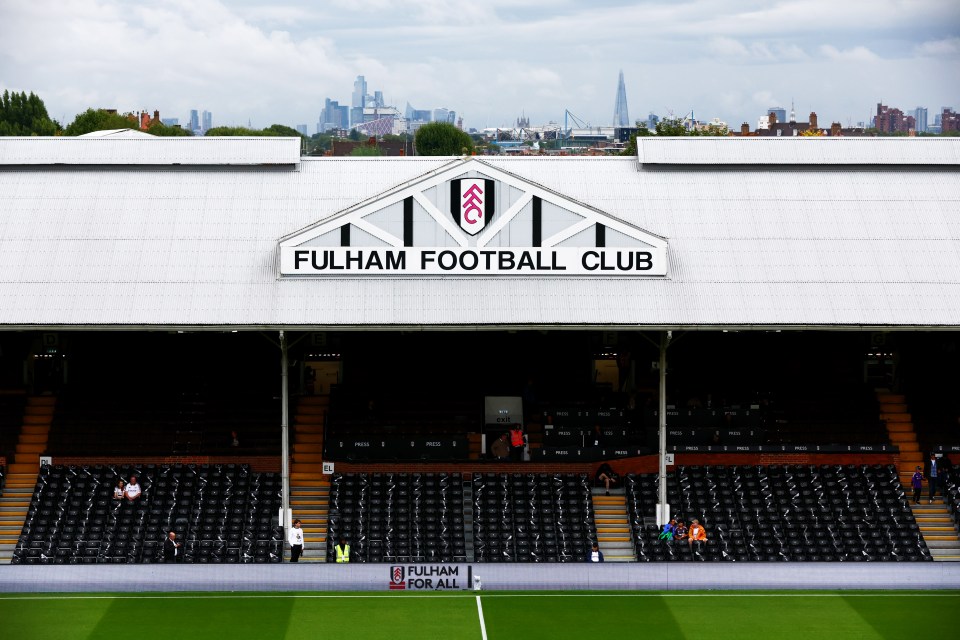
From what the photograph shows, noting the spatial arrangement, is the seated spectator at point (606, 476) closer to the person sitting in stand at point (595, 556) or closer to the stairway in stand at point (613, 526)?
the stairway in stand at point (613, 526)

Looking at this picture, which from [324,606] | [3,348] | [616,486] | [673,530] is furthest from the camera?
[3,348]

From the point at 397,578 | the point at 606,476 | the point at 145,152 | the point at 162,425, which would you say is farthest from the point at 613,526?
the point at 145,152

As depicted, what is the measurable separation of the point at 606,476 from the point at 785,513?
17.5 feet

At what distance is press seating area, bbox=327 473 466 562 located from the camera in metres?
37.1

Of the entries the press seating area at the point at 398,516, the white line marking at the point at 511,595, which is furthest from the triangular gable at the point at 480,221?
the white line marking at the point at 511,595

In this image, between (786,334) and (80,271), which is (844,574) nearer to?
(786,334)

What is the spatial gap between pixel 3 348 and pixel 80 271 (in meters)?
7.55

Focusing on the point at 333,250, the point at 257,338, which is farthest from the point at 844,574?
the point at 257,338

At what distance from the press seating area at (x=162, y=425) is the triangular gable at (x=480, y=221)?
7.29 metres

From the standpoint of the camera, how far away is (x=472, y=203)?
3834cm

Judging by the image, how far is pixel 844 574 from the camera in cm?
3484

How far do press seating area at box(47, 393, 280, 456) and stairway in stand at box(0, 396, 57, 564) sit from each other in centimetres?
63

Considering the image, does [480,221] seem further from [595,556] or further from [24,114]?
[24,114]

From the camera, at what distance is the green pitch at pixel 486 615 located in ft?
102
